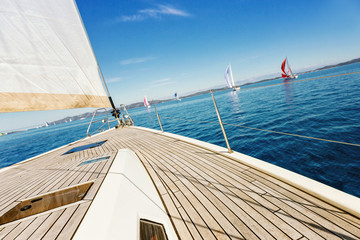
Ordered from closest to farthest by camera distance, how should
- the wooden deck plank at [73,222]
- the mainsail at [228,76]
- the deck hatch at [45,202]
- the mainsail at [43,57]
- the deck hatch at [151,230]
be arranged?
the wooden deck plank at [73,222] < the deck hatch at [151,230] < the deck hatch at [45,202] < the mainsail at [43,57] < the mainsail at [228,76]

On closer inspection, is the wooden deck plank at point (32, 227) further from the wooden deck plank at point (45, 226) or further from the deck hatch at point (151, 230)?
the deck hatch at point (151, 230)

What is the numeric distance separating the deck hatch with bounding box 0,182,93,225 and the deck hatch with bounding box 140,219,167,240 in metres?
0.81

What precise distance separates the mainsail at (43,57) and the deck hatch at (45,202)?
151 centimetres

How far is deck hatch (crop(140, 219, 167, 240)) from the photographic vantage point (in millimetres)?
1245

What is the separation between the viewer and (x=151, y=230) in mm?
1335

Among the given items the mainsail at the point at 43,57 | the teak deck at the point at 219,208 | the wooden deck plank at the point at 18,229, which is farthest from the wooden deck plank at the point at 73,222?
the mainsail at the point at 43,57

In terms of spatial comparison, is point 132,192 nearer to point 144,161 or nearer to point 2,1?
point 144,161

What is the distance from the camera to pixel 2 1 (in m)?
2.05

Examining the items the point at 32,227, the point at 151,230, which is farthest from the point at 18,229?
the point at 151,230

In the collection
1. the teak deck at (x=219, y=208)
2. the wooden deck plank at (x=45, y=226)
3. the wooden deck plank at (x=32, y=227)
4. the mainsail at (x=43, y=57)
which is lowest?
the teak deck at (x=219, y=208)

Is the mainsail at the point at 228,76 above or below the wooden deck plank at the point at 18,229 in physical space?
above

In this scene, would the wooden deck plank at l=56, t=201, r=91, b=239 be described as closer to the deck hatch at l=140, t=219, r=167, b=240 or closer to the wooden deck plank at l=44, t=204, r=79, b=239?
the wooden deck plank at l=44, t=204, r=79, b=239

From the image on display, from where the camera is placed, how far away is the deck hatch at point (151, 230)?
1.25m

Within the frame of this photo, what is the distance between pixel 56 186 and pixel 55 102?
168 cm
